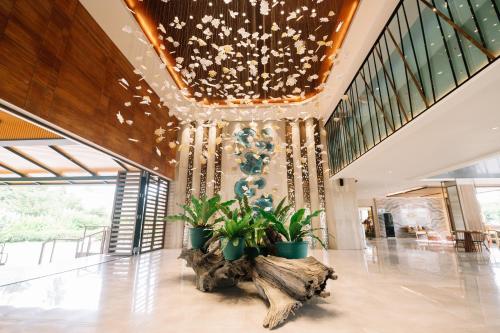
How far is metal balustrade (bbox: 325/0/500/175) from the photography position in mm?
2932

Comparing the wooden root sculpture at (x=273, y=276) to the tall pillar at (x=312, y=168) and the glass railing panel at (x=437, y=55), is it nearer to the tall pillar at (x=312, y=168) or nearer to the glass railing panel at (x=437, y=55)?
the glass railing panel at (x=437, y=55)

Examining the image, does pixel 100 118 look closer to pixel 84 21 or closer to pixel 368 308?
pixel 84 21

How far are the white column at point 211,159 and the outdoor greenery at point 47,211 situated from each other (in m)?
3.57

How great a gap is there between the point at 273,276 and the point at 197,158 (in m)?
6.93

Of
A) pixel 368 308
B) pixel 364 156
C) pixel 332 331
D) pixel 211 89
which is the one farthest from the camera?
pixel 211 89

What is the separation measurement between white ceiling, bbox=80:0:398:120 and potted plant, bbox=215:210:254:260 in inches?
168

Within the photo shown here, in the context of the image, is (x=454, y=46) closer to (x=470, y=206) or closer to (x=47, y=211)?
(x=470, y=206)

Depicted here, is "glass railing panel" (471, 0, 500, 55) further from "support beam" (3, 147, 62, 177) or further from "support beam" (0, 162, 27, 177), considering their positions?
"support beam" (0, 162, 27, 177)

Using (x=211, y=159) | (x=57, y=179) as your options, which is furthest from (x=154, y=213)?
(x=57, y=179)

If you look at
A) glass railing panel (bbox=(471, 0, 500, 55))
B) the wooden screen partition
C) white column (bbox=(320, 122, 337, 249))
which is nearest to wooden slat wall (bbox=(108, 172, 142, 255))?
the wooden screen partition

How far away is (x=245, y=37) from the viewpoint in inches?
210

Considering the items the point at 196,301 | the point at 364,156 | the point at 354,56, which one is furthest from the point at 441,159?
the point at 196,301

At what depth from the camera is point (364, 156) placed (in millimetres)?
5820

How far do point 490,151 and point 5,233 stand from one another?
14795mm
